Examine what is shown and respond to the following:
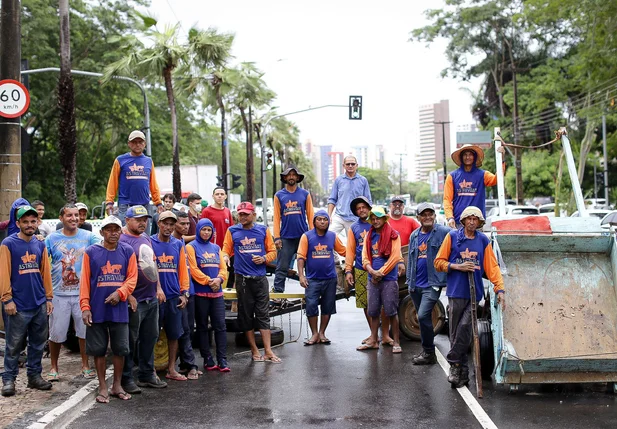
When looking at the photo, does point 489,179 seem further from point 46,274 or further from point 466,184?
point 46,274

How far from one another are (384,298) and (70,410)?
460 centimetres

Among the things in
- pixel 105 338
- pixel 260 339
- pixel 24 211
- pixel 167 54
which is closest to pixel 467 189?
pixel 260 339

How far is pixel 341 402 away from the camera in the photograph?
7645 millimetres

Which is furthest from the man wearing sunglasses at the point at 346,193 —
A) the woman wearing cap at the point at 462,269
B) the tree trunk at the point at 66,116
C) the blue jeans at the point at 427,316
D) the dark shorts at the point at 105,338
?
the tree trunk at the point at 66,116

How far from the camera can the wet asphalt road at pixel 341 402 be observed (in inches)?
272

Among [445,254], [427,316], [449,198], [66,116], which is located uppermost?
[66,116]

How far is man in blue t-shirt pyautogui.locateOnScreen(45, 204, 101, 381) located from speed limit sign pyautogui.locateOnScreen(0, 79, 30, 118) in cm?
210

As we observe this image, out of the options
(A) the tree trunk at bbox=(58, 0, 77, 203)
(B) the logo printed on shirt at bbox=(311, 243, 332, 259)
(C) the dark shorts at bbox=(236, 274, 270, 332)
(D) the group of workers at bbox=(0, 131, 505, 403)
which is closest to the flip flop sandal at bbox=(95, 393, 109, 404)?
(D) the group of workers at bbox=(0, 131, 505, 403)

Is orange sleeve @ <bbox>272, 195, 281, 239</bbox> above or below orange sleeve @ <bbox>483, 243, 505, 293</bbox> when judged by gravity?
above

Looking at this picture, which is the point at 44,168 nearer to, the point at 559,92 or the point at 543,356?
the point at 559,92

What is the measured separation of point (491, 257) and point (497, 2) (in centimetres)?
Result: 4461

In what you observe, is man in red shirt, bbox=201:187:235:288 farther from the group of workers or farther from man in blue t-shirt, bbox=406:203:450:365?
man in blue t-shirt, bbox=406:203:450:365

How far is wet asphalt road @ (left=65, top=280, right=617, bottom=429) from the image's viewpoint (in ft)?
22.7

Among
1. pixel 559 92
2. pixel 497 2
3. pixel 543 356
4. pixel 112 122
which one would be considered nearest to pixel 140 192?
pixel 543 356
